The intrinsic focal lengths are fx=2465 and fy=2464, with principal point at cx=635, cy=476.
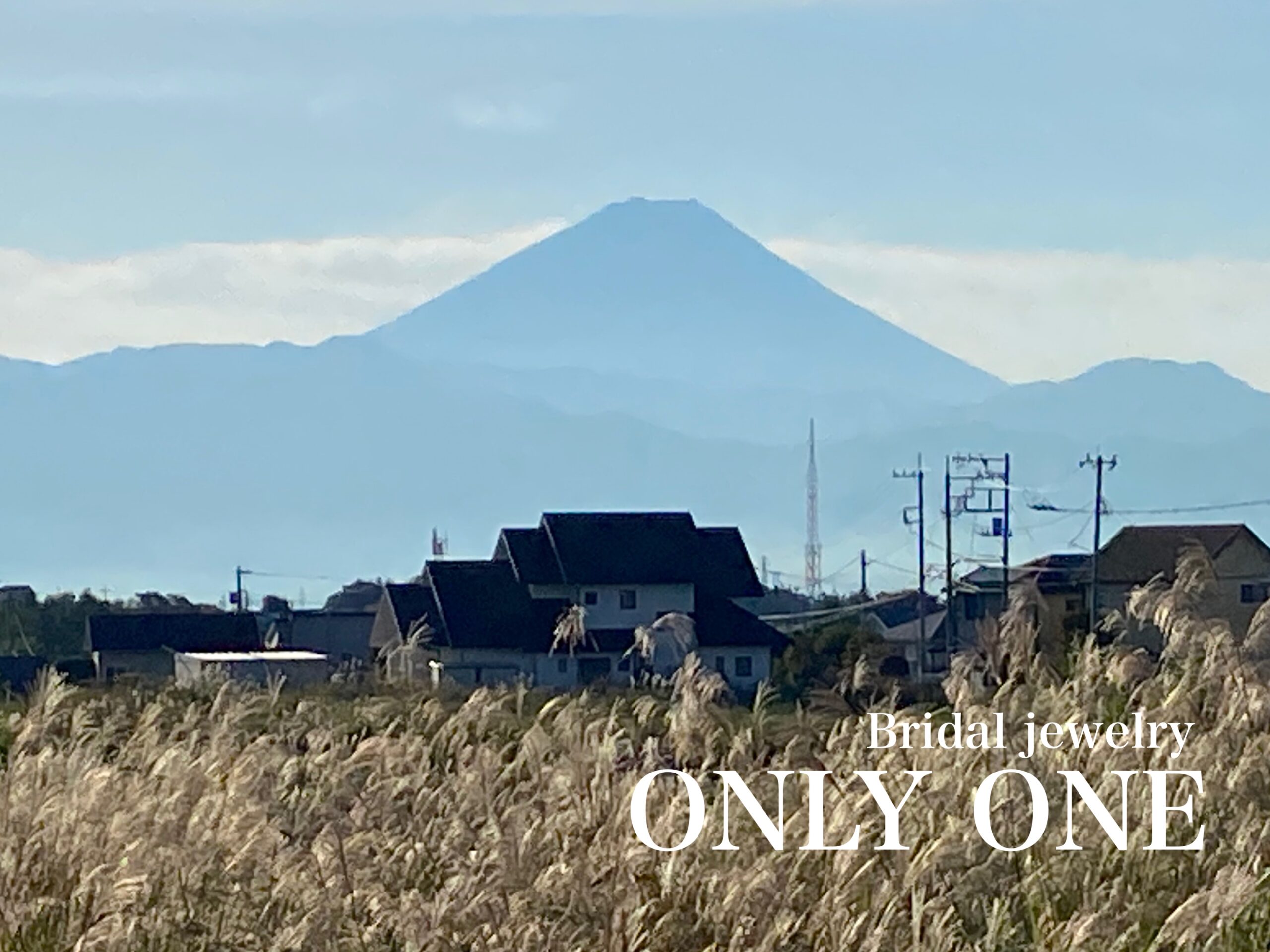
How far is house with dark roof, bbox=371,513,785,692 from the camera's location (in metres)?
37.9

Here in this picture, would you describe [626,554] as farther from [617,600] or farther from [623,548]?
[617,600]

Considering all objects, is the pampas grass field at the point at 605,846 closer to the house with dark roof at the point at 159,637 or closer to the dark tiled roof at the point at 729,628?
the dark tiled roof at the point at 729,628

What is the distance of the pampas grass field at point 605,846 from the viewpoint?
268 inches

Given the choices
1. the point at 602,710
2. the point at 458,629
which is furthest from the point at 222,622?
the point at 602,710

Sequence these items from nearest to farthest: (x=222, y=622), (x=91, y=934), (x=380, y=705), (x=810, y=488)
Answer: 1. (x=91, y=934)
2. (x=380, y=705)
3. (x=222, y=622)
4. (x=810, y=488)

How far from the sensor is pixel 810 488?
136 m

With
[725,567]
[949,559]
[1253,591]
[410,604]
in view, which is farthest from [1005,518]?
[410,604]

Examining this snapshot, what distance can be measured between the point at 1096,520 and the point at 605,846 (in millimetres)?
34727

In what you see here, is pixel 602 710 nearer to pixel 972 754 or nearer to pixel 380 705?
pixel 380 705

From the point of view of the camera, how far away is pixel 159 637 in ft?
137

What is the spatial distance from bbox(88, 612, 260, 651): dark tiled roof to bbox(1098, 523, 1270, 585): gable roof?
49.3ft

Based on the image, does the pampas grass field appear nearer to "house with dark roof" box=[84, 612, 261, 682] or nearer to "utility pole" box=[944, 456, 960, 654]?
"utility pole" box=[944, 456, 960, 654]

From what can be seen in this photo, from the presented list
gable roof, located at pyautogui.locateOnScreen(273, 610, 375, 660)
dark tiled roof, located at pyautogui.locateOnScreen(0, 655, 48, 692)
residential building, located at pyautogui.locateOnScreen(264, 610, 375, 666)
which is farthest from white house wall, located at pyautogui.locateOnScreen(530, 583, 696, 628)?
gable roof, located at pyautogui.locateOnScreen(273, 610, 375, 660)

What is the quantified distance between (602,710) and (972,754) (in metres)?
4.36
